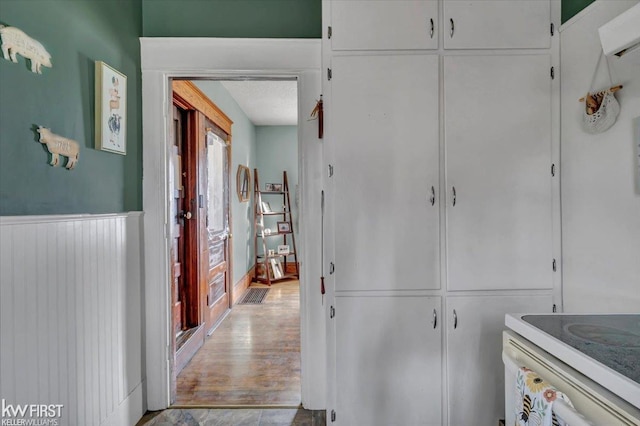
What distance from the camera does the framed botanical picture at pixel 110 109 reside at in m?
1.55

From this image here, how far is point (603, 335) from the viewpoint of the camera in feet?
3.38

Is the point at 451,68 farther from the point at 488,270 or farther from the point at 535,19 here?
the point at 488,270

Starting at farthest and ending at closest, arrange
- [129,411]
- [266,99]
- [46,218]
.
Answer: [266,99]
[129,411]
[46,218]

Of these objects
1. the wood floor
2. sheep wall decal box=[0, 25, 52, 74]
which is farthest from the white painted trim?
the wood floor

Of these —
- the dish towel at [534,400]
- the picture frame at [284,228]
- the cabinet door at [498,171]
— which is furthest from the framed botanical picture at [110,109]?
the picture frame at [284,228]

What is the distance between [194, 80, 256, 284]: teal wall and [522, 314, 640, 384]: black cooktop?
10.8 ft

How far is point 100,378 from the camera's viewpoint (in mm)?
1532

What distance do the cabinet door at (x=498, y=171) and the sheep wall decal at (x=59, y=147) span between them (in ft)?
5.59

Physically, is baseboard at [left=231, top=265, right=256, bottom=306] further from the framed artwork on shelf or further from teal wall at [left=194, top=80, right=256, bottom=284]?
the framed artwork on shelf

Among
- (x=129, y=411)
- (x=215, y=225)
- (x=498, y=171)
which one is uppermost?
(x=498, y=171)

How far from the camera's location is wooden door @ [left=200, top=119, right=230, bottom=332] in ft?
10.3

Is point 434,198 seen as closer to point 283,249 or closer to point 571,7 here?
point 571,7

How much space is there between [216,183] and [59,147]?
2343 mm

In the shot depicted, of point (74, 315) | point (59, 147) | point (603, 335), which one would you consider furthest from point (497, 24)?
point (74, 315)
